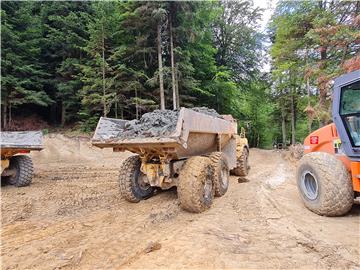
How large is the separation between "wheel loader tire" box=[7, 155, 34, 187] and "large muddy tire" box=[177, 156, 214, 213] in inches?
177

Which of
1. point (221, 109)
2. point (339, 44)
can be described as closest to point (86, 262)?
point (339, 44)

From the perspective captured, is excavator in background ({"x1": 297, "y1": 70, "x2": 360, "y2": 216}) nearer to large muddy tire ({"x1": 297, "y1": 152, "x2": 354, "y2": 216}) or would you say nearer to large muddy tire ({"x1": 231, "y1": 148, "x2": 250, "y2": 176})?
large muddy tire ({"x1": 297, "y1": 152, "x2": 354, "y2": 216})

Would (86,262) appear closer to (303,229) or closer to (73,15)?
(303,229)

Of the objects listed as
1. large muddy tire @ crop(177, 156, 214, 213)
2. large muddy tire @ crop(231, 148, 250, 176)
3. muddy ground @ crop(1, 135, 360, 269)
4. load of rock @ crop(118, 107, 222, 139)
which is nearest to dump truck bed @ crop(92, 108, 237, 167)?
load of rock @ crop(118, 107, 222, 139)

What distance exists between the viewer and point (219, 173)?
5.21m

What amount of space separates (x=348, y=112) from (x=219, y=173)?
2399 mm

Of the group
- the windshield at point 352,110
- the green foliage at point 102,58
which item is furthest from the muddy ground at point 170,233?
the green foliage at point 102,58

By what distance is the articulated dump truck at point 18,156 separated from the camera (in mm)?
6340

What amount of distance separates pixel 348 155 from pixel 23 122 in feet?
54.0

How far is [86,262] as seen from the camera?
2.72 metres

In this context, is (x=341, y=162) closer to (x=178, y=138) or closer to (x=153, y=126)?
(x=178, y=138)

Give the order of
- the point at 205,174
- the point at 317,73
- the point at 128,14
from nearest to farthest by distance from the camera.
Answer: the point at 205,174 < the point at 317,73 < the point at 128,14

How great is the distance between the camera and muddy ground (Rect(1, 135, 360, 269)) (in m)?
2.70

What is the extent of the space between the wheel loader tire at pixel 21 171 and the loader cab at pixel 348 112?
266 inches
